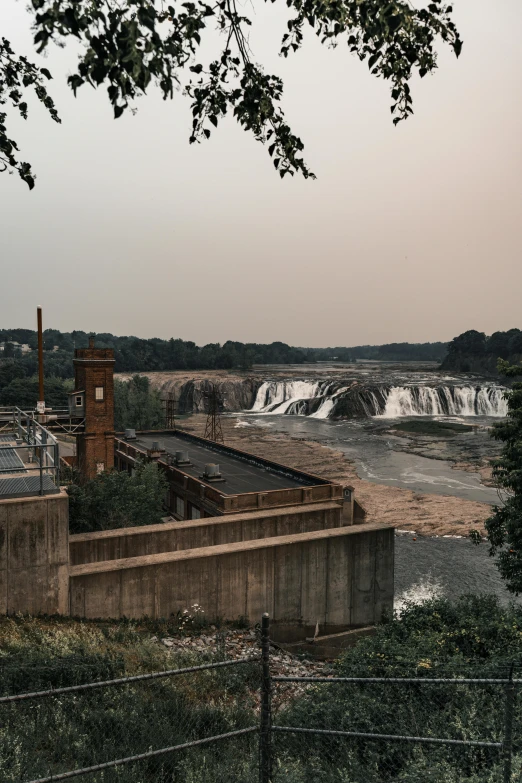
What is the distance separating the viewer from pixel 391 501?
39031 millimetres

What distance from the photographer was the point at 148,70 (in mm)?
3830

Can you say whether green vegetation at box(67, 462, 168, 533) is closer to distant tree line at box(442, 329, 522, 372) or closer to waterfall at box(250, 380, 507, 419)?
waterfall at box(250, 380, 507, 419)

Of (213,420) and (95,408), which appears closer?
(95,408)

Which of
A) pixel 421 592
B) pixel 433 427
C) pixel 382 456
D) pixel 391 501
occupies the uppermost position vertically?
pixel 433 427

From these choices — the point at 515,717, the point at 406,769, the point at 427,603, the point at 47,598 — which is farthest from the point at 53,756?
the point at 427,603

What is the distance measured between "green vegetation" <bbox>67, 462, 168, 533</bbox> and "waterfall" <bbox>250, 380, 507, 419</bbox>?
6519 cm

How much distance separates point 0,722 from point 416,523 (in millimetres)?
30127

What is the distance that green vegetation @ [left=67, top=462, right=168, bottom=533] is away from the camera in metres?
20.2

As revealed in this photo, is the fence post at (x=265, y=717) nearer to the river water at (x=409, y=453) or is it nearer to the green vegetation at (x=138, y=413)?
the river water at (x=409, y=453)

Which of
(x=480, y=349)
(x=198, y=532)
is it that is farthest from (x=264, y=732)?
(x=480, y=349)

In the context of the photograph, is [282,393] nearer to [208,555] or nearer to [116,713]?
[208,555]

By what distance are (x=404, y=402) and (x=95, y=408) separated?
64912 millimetres

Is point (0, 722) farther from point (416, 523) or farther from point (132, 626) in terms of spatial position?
point (416, 523)

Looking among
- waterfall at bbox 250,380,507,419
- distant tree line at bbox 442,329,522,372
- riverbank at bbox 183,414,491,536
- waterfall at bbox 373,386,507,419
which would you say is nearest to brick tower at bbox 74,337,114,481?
riverbank at bbox 183,414,491,536
